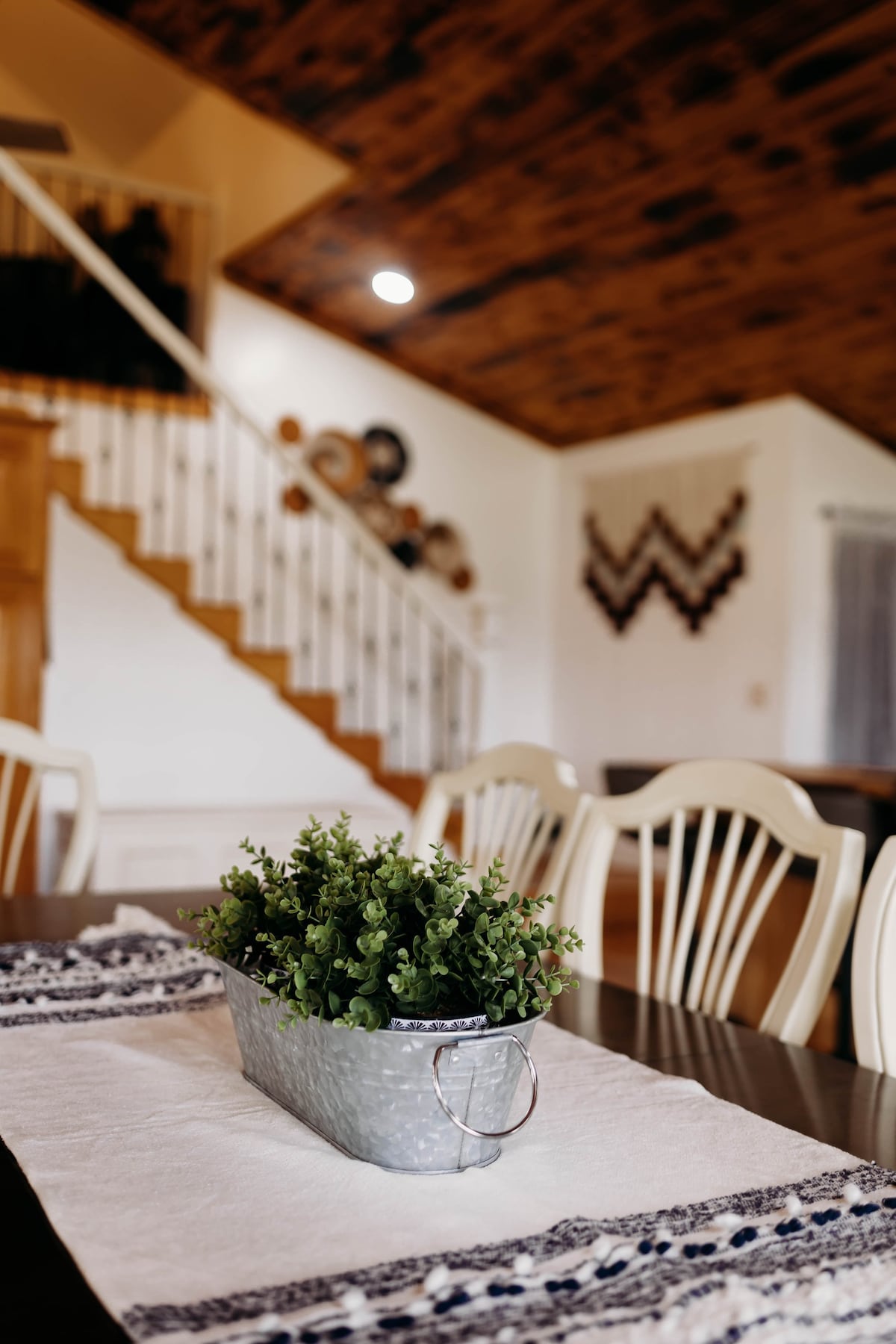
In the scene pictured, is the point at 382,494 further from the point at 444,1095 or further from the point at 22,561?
the point at 444,1095

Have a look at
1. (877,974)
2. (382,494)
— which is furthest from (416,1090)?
(382,494)

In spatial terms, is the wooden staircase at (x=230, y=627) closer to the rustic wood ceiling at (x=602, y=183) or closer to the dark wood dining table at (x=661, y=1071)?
the rustic wood ceiling at (x=602, y=183)

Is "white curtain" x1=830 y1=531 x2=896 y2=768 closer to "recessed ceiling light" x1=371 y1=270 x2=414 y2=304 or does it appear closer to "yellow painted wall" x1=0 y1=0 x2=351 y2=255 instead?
"yellow painted wall" x1=0 y1=0 x2=351 y2=255

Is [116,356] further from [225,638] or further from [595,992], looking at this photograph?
[595,992]

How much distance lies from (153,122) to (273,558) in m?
2.71

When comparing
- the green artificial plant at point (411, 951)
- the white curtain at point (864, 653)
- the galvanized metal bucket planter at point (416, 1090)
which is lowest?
the galvanized metal bucket planter at point (416, 1090)

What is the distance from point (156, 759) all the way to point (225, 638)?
0.57m

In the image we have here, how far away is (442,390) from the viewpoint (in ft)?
23.9

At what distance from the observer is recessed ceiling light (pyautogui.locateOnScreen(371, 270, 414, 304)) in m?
1.50

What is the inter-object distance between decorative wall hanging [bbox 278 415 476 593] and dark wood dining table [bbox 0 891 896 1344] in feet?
17.0

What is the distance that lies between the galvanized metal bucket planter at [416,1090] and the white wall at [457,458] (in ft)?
19.2

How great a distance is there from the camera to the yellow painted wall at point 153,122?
5.70 metres

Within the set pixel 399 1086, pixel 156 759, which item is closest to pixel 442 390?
pixel 156 759

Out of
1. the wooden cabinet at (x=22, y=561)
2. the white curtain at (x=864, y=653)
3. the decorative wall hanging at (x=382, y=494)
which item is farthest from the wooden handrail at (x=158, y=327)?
the white curtain at (x=864, y=653)
